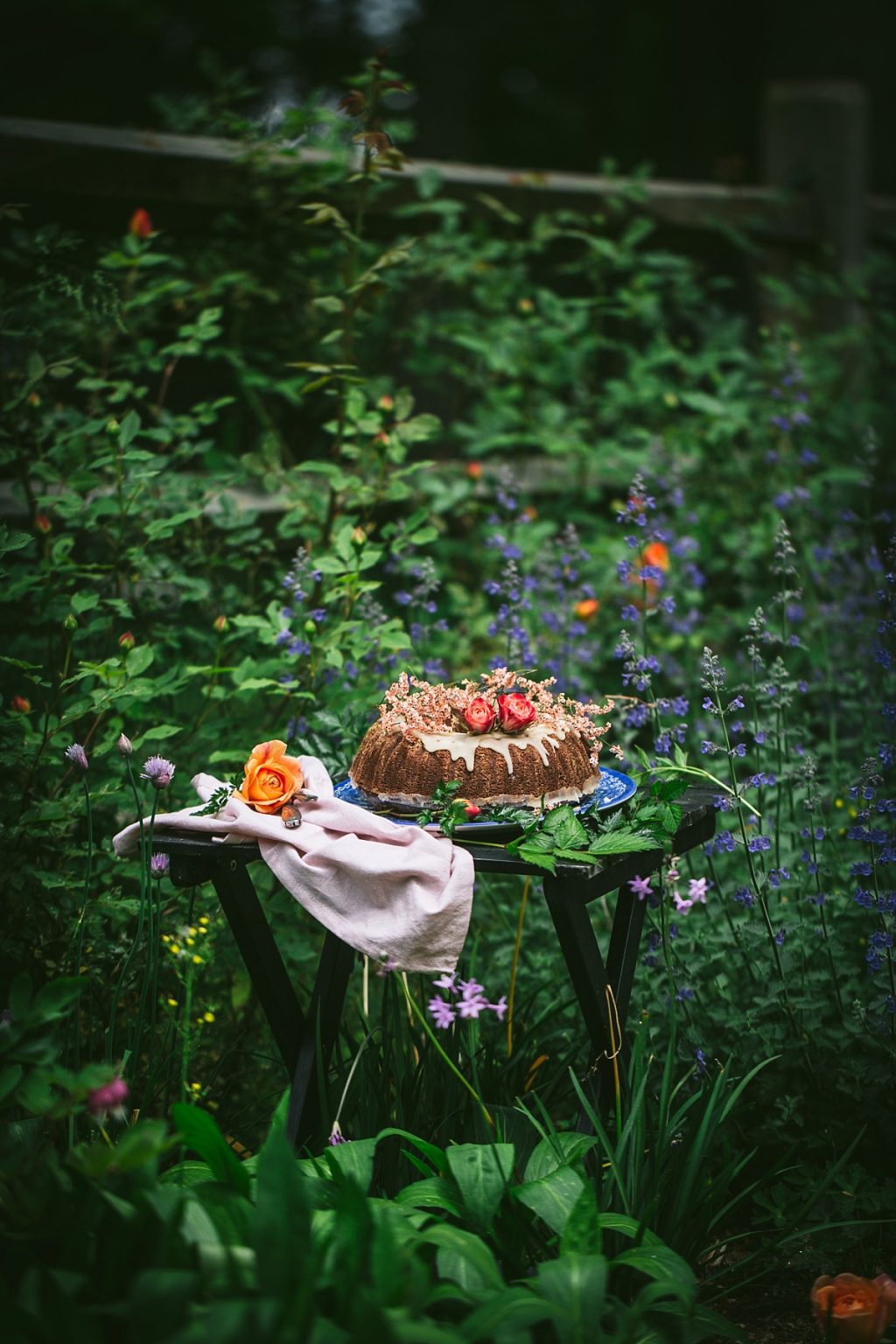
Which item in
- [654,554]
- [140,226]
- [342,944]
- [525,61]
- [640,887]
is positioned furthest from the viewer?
[525,61]

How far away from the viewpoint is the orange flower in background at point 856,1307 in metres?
2.01

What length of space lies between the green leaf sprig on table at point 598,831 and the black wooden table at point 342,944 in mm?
28

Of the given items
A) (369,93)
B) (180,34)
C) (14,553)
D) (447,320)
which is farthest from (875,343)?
(180,34)

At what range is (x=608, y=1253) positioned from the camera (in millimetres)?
2121

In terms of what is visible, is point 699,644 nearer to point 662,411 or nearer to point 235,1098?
point 662,411

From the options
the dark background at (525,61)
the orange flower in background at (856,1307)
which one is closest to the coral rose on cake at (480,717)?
the orange flower in background at (856,1307)

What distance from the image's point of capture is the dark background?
11211 millimetres

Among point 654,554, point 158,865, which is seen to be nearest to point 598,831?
point 158,865

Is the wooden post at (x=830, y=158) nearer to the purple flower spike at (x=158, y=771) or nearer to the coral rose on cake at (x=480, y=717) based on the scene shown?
the coral rose on cake at (x=480, y=717)

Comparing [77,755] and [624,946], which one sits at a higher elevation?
[77,755]

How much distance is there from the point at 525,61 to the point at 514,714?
12944 mm

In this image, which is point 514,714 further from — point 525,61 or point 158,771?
point 525,61

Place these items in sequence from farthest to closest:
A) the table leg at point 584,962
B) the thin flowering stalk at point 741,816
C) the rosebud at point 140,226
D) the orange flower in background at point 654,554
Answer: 1. the orange flower in background at point 654,554
2. the rosebud at point 140,226
3. the thin flowering stalk at point 741,816
4. the table leg at point 584,962

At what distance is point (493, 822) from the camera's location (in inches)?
88.0
